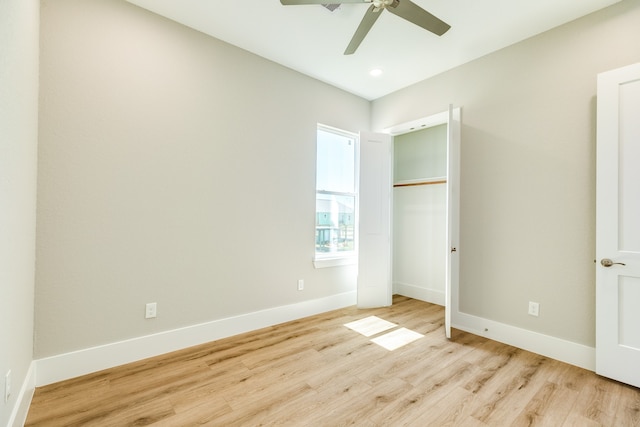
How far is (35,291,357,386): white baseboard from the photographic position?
6.61 ft

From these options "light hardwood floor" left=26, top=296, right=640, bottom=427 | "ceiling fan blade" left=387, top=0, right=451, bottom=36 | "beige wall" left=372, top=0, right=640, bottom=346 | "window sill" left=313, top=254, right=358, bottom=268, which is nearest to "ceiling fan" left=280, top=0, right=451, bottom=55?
"ceiling fan blade" left=387, top=0, right=451, bottom=36

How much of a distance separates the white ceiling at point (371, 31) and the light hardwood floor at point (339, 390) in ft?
9.27

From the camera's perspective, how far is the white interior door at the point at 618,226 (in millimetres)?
2012

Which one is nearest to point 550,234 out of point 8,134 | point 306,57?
point 306,57

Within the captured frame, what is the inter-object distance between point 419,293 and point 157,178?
11.6ft

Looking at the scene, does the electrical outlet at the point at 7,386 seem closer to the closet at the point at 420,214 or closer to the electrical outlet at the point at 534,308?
the electrical outlet at the point at 534,308

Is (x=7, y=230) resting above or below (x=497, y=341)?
above

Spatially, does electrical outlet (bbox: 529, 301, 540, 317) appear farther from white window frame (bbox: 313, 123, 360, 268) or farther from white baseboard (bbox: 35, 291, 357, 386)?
white baseboard (bbox: 35, 291, 357, 386)

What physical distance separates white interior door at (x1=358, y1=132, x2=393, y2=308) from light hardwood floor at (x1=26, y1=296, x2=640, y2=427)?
1.11 meters

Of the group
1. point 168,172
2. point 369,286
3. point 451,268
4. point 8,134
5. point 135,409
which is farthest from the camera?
point 369,286

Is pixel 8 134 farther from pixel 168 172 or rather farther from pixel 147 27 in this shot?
pixel 147 27

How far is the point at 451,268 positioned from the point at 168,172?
9.29 ft

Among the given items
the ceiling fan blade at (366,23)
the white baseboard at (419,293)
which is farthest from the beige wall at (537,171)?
the ceiling fan blade at (366,23)

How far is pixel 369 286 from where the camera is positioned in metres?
3.72
